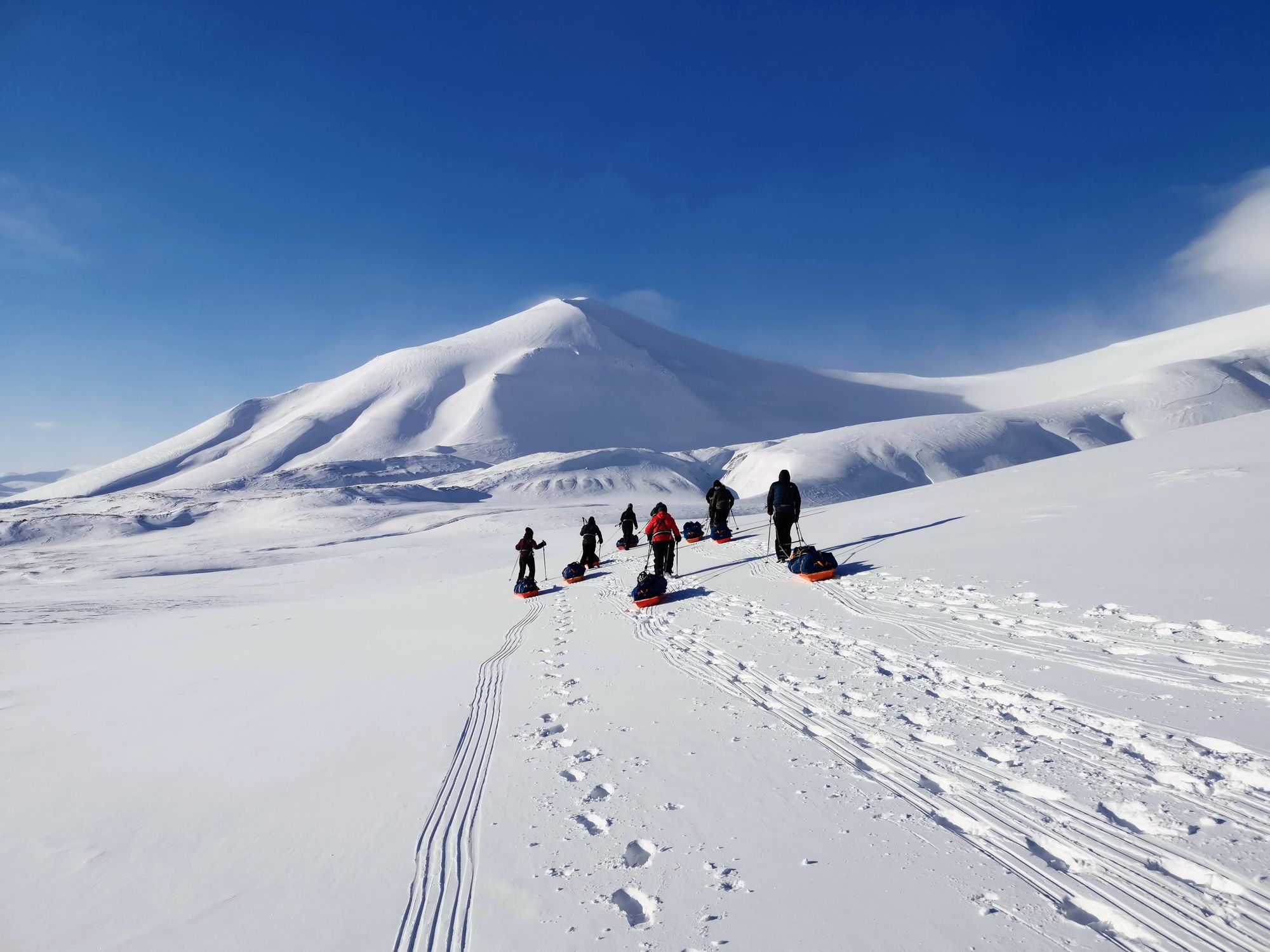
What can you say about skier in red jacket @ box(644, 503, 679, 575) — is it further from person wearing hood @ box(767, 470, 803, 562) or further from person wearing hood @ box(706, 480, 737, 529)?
person wearing hood @ box(706, 480, 737, 529)

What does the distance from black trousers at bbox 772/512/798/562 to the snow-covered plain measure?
73 cm

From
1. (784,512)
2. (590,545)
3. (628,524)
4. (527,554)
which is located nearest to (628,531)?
(628,524)

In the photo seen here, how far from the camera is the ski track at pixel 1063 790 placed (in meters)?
2.73

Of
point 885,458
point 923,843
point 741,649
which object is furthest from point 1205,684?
point 885,458

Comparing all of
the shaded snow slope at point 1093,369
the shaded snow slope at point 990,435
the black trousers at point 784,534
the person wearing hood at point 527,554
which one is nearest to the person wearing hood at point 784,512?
the black trousers at point 784,534

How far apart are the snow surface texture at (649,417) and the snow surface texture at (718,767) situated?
4128 cm

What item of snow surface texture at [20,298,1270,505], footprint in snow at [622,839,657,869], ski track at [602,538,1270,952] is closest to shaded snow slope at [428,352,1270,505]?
snow surface texture at [20,298,1270,505]

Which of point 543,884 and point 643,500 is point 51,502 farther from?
point 543,884

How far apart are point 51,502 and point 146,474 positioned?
39621mm

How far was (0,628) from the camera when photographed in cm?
1463

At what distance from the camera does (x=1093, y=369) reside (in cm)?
14725

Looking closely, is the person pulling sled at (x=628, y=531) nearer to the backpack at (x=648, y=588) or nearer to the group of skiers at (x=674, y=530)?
the group of skiers at (x=674, y=530)

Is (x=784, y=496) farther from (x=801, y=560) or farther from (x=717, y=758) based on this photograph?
(x=717, y=758)

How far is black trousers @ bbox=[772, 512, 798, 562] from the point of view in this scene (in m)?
13.0
